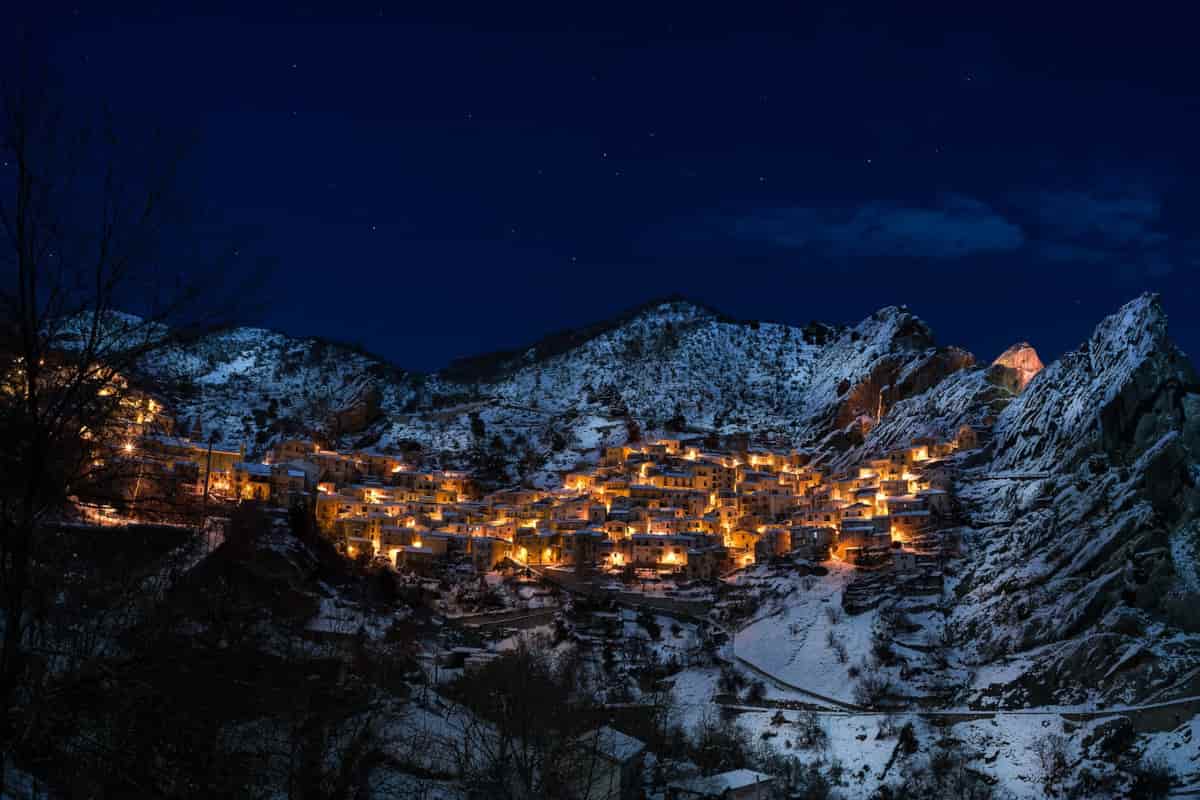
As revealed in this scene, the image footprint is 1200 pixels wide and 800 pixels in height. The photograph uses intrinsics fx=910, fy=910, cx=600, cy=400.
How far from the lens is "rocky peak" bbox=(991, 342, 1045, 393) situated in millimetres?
74062

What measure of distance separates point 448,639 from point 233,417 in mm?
60877

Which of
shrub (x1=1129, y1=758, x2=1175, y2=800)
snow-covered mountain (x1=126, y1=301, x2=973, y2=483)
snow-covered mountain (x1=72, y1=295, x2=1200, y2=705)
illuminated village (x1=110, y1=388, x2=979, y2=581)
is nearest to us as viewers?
shrub (x1=1129, y1=758, x2=1175, y2=800)

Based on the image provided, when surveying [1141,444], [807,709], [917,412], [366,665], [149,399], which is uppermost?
[917,412]

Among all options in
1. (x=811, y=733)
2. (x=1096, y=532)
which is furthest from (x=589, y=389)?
Answer: (x=811, y=733)

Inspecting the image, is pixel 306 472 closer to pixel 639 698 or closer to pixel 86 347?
pixel 639 698

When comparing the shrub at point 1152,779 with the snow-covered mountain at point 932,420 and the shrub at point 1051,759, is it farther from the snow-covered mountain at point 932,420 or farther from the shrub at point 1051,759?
the snow-covered mountain at point 932,420

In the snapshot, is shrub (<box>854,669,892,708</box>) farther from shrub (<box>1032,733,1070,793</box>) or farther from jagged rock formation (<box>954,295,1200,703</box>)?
shrub (<box>1032,733,1070,793</box>)

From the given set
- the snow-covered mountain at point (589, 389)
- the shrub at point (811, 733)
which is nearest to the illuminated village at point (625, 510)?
the snow-covered mountain at point (589, 389)

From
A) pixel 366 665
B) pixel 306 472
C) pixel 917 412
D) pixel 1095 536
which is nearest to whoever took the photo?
pixel 366 665

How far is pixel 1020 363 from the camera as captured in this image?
Result: 258 ft

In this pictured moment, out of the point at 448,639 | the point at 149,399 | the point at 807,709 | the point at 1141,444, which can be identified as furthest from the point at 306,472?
the point at 149,399

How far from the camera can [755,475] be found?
7938 cm

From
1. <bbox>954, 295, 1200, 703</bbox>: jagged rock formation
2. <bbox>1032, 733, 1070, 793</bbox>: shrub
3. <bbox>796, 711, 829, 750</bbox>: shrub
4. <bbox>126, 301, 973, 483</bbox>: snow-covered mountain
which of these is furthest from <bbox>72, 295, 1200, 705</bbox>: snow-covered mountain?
<bbox>796, 711, 829, 750</bbox>: shrub

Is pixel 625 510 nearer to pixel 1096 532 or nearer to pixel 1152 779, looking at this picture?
pixel 1096 532
